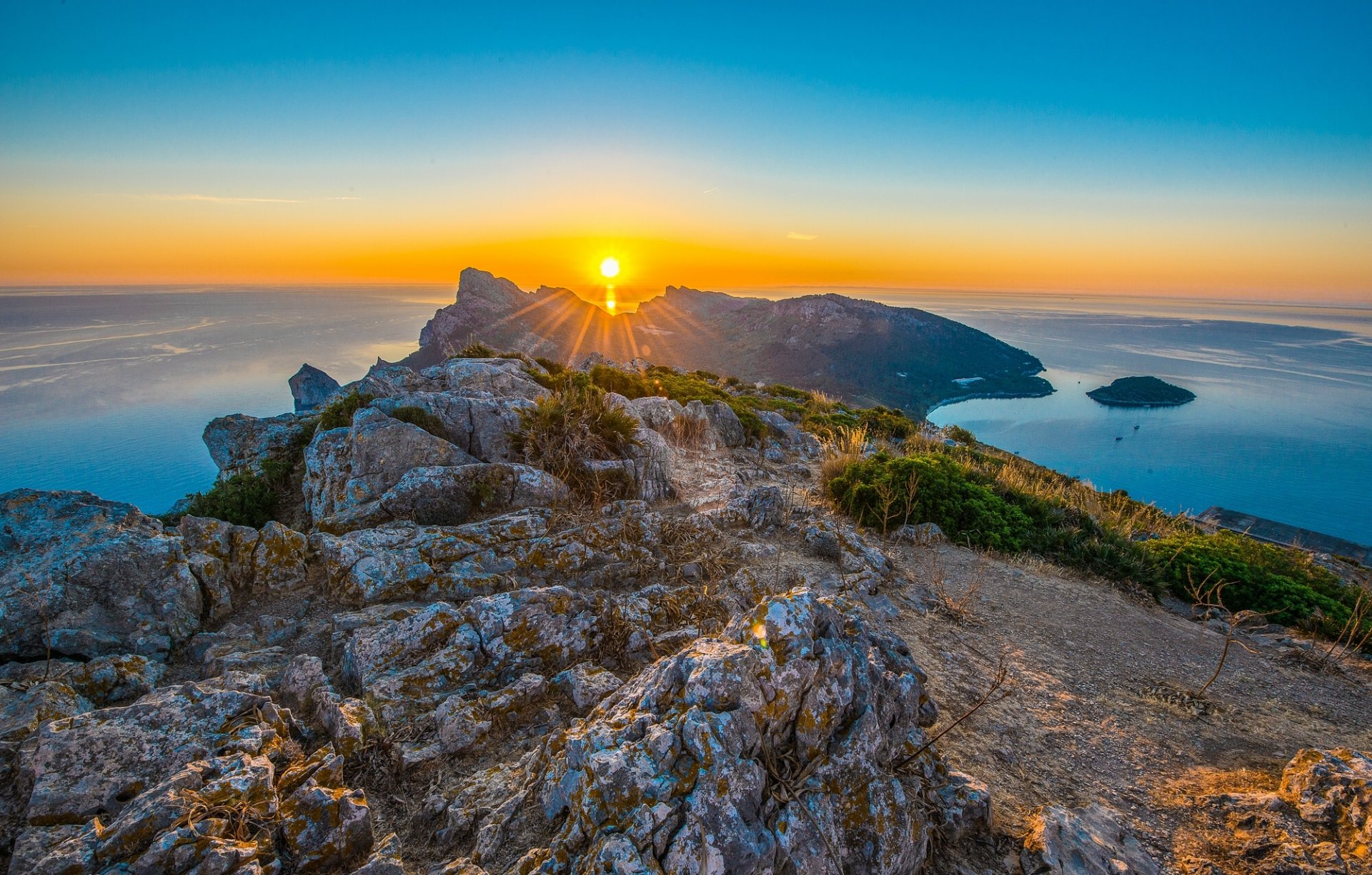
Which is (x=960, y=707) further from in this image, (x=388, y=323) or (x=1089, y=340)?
(x=1089, y=340)

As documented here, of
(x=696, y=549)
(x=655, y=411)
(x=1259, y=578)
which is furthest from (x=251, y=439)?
(x=1259, y=578)

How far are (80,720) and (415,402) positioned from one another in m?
6.46

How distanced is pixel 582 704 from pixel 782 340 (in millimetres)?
134578

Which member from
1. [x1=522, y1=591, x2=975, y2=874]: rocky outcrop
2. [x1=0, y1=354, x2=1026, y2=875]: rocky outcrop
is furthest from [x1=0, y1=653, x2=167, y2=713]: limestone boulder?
[x1=522, y1=591, x2=975, y2=874]: rocky outcrop

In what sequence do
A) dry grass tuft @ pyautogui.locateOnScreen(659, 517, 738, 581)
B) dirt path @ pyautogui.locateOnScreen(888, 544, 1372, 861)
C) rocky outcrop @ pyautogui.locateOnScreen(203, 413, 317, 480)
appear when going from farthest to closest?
rocky outcrop @ pyautogui.locateOnScreen(203, 413, 317, 480) < dry grass tuft @ pyautogui.locateOnScreen(659, 517, 738, 581) < dirt path @ pyautogui.locateOnScreen(888, 544, 1372, 861)

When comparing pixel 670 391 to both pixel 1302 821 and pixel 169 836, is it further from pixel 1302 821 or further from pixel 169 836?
pixel 169 836

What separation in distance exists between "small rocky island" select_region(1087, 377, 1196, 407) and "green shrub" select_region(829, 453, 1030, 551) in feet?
214

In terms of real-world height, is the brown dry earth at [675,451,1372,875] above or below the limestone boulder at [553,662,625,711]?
below

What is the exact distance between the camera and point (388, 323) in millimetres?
114125

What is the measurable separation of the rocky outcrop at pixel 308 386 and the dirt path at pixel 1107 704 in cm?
4668

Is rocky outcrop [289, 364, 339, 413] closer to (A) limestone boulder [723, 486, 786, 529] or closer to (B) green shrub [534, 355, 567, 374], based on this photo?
(B) green shrub [534, 355, 567, 374]

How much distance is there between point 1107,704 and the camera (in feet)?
17.6

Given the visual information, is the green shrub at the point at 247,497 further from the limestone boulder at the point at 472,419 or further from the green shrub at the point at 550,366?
the green shrub at the point at 550,366

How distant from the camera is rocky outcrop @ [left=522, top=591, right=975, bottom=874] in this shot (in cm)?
256
